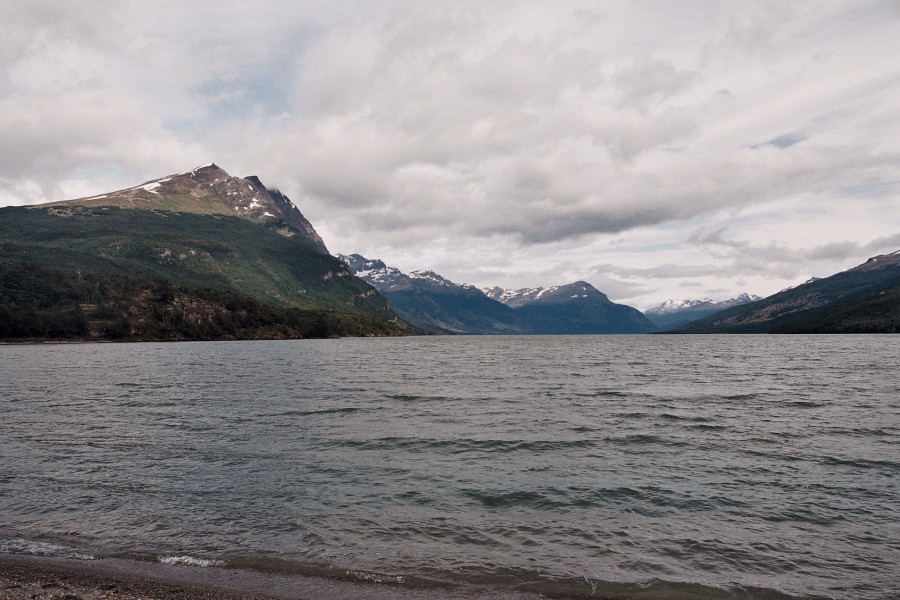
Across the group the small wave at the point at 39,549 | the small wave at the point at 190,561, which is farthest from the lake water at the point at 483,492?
the small wave at the point at 190,561

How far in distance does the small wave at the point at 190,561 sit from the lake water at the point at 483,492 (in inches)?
9.1

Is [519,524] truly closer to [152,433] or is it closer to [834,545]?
[834,545]

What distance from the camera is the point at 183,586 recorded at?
15.7m

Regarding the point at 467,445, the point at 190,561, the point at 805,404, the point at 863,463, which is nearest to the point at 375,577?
the point at 190,561

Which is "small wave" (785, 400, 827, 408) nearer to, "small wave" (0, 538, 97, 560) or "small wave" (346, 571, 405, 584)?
"small wave" (346, 571, 405, 584)

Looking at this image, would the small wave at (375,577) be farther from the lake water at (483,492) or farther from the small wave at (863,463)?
the small wave at (863,463)

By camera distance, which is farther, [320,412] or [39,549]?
[320,412]

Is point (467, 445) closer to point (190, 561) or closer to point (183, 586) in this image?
point (190, 561)

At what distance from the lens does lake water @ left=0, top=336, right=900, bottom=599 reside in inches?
688

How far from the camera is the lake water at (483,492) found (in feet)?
57.4

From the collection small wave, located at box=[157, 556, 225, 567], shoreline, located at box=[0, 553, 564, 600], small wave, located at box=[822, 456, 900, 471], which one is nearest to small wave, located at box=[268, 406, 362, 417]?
small wave, located at box=[157, 556, 225, 567]

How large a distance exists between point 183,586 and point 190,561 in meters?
2.12

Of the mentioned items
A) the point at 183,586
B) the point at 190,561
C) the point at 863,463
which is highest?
the point at 183,586

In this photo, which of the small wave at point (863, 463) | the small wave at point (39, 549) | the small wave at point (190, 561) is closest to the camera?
the small wave at point (190, 561)
